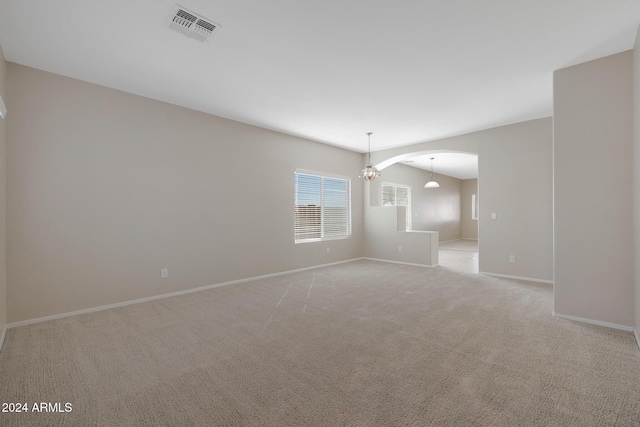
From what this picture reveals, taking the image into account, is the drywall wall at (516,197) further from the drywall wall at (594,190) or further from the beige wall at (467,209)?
the beige wall at (467,209)

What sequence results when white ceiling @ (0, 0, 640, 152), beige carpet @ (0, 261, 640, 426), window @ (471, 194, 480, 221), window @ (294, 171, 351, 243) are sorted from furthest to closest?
window @ (471, 194, 480, 221)
window @ (294, 171, 351, 243)
white ceiling @ (0, 0, 640, 152)
beige carpet @ (0, 261, 640, 426)

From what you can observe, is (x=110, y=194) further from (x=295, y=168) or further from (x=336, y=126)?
(x=336, y=126)

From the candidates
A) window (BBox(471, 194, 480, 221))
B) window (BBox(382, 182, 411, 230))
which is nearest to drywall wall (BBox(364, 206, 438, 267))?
window (BBox(382, 182, 411, 230))

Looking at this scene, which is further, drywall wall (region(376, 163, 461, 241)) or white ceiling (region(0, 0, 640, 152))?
drywall wall (region(376, 163, 461, 241))

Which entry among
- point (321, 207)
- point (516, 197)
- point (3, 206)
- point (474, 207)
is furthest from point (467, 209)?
point (3, 206)

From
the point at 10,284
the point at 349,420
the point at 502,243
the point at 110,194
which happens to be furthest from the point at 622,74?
the point at 10,284

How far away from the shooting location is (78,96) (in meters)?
3.59

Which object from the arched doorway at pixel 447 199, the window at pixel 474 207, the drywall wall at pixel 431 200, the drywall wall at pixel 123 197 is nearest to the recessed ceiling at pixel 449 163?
the arched doorway at pixel 447 199

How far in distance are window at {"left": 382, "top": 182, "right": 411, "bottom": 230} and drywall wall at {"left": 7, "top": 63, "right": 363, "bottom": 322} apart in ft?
14.6

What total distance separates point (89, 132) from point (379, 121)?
4.38 meters

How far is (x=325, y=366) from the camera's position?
2.30 m

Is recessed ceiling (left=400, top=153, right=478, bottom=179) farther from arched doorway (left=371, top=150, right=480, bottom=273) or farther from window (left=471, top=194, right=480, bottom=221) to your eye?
window (left=471, top=194, right=480, bottom=221)

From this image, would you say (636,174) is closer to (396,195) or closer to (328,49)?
(328,49)

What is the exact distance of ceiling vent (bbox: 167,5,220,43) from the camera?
2414mm
